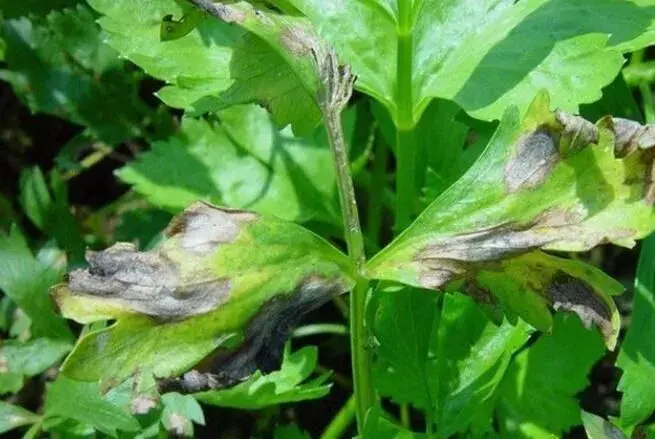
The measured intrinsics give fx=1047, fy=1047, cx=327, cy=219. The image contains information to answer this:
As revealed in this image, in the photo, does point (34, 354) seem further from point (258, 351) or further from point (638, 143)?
point (638, 143)

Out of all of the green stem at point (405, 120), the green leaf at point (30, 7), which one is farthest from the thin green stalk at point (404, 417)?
the green leaf at point (30, 7)

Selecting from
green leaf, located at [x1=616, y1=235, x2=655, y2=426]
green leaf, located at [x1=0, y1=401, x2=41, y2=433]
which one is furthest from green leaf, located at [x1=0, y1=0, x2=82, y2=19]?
green leaf, located at [x1=616, y1=235, x2=655, y2=426]

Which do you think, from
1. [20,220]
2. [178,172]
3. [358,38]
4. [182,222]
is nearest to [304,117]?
[358,38]

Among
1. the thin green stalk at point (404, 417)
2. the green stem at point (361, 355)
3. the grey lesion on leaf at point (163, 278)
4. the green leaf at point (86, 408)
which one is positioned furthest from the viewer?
the thin green stalk at point (404, 417)

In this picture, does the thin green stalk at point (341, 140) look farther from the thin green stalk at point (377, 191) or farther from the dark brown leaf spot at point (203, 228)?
the thin green stalk at point (377, 191)

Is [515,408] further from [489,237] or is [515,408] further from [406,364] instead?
[489,237]

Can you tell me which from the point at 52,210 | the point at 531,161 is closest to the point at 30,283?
the point at 52,210
